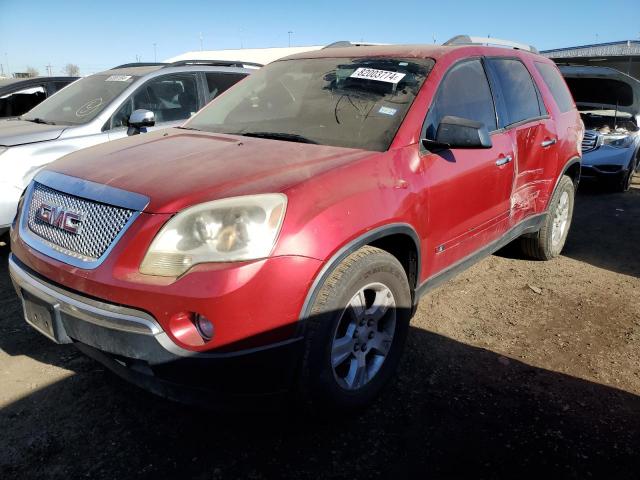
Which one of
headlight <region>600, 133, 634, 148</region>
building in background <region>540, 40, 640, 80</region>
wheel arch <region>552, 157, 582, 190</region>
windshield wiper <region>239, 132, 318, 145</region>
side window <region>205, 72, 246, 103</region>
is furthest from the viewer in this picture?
building in background <region>540, 40, 640, 80</region>

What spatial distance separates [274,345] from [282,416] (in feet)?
2.32

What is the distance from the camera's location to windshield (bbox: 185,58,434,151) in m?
2.88

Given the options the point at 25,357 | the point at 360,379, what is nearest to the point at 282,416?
the point at 360,379

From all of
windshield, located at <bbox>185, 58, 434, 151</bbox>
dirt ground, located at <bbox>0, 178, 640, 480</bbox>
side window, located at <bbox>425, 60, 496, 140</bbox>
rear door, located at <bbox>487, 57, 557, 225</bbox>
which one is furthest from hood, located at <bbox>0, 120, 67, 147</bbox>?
rear door, located at <bbox>487, 57, 557, 225</bbox>

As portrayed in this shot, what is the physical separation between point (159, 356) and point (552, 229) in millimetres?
3828

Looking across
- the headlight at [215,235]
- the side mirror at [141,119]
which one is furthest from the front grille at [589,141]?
the headlight at [215,235]

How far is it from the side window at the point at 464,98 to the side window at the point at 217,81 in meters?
3.48

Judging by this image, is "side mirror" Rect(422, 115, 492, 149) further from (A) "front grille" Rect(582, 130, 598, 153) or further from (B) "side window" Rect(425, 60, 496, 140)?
(A) "front grille" Rect(582, 130, 598, 153)

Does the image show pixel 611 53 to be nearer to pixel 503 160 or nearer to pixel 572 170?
pixel 572 170

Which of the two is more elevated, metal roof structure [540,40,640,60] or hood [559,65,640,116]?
metal roof structure [540,40,640,60]

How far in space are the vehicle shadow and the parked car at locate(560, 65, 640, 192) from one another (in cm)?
617

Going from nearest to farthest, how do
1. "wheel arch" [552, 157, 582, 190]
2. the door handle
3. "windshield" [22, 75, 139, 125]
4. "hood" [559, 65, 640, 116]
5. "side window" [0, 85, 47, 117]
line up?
the door handle < "wheel arch" [552, 157, 582, 190] < "windshield" [22, 75, 139, 125] < "side window" [0, 85, 47, 117] < "hood" [559, 65, 640, 116]

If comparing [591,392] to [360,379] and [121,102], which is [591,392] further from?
[121,102]

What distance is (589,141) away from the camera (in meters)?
8.09
